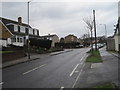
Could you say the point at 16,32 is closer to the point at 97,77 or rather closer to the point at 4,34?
the point at 4,34

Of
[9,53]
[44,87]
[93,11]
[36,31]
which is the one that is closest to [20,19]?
[36,31]

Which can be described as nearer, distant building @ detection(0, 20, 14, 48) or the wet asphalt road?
the wet asphalt road

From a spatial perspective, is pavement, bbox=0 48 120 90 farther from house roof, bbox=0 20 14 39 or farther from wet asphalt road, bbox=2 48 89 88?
house roof, bbox=0 20 14 39

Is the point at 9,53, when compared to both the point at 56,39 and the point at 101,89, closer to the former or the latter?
the point at 101,89

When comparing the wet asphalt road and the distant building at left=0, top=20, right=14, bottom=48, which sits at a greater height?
the distant building at left=0, top=20, right=14, bottom=48

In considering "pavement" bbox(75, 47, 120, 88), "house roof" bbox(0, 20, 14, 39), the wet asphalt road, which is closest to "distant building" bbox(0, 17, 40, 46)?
"house roof" bbox(0, 20, 14, 39)

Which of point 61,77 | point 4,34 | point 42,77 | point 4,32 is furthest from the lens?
point 4,34

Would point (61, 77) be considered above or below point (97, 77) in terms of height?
below

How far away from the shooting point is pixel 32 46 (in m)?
46.9

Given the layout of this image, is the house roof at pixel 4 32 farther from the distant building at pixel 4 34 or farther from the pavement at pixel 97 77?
the pavement at pixel 97 77

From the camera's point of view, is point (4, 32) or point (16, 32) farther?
point (16, 32)

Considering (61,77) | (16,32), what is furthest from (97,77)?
(16,32)

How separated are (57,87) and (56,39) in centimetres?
9672

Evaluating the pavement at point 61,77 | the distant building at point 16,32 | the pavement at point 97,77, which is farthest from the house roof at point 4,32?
the pavement at point 97,77
